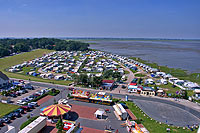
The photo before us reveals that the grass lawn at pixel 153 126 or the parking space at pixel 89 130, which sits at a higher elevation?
the grass lawn at pixel 153 126

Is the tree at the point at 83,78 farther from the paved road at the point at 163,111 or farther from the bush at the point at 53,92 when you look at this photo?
the paved road at the point at 163,111

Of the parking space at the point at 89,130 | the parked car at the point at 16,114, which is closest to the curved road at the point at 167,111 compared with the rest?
the parking space at the point at 89,130

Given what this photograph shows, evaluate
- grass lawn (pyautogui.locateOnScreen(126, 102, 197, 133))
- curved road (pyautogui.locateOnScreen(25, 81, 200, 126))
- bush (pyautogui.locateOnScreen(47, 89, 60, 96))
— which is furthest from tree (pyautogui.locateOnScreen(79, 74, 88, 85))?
grass lawn (pyautogui.locateOnScreen(126, 102, 197, 133))

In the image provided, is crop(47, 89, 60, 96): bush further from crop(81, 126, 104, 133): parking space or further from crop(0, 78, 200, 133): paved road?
crop(81, 126, 104, 133): parking space

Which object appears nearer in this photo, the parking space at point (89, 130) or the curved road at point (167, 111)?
the parking space at point (89, 130)

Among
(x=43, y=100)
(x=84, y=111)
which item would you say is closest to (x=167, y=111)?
(x=84, y=111)

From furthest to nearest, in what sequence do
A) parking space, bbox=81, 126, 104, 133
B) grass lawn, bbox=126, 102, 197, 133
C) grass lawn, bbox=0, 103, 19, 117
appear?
1. grass lawn, bbox=0, 103, 19, 117
2. grass lawn, bbox=126, 102, 197, 133
3. parking space, bbox=81, 126, 104, 133

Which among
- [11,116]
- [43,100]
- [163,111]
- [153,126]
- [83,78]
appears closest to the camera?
[153,126]

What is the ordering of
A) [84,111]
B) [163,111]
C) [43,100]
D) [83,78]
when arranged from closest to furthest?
[84,111], [163,111], [43,100], [83,78]

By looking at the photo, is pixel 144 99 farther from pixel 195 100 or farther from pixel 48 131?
pixel 48 131

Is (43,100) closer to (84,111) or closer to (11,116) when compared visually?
(11,116)

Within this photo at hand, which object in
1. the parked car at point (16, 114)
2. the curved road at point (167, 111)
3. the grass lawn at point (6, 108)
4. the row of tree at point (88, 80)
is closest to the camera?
the curved road at point (167, 111)

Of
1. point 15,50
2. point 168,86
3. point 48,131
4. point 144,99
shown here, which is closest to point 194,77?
point 168,86
